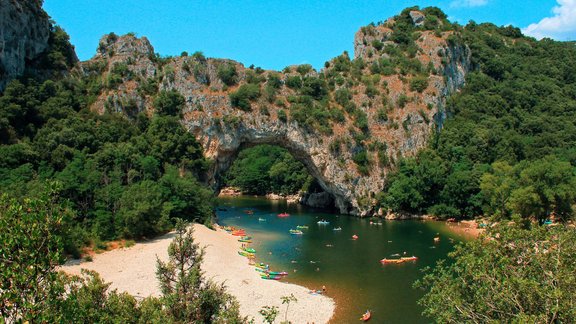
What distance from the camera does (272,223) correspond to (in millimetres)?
58344

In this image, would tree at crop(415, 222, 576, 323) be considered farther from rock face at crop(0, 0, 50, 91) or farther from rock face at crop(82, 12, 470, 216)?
rock face at crop(0, 0, 50, 91)

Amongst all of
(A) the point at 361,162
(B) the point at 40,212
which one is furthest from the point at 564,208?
(B) the point at 40,212

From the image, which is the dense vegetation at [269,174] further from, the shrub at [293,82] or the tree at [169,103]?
the tree at [169,103]

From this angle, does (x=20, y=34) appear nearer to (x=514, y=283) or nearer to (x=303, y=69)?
(x=303, y=69)

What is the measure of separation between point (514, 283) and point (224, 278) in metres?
22.6

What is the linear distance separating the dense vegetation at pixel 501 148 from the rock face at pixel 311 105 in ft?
13.6

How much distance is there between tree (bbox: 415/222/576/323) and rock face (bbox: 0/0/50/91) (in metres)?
51.8

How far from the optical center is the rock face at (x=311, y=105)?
5988cm

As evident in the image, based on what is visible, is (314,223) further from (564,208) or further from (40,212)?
(40,212)

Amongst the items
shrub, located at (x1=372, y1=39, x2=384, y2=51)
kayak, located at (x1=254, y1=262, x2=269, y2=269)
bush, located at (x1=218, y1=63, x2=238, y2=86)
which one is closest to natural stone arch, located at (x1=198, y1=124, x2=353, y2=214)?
bush, located at (x1=218, y1=63, x2=238, y2=86)

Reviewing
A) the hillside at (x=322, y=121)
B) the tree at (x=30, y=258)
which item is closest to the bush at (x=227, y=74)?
the hillside at (x=322, y=121)

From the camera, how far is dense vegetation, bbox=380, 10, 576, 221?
1818 inches

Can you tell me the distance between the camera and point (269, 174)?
91.9 m

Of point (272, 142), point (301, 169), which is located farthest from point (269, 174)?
point (272, 142)
